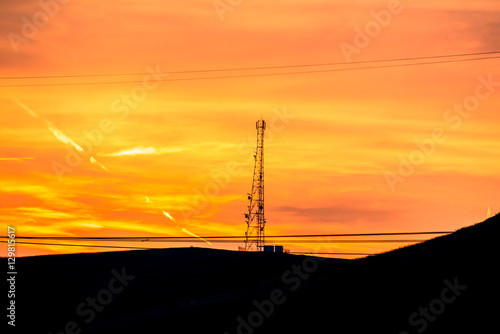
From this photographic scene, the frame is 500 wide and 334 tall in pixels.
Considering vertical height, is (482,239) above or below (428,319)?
above

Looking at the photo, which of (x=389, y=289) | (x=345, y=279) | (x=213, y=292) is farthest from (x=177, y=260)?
(x=389, y=289)

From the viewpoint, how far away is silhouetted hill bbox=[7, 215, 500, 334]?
41656 millimetres

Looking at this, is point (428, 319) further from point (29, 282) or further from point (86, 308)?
point (29, 282)

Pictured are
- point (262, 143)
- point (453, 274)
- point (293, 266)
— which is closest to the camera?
point (453, 274)

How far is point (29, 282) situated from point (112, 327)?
84.9ft

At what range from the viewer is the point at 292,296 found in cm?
4972

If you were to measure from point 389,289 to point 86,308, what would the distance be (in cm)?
2582

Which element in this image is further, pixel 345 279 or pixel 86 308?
pixel 86 308

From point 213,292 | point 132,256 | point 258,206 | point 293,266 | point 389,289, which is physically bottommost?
point 389,289

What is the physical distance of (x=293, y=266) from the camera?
7162 cm

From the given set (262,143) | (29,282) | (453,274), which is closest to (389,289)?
(453,274)

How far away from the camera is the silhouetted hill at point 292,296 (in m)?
41.7

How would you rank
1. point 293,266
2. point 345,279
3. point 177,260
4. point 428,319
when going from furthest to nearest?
point 177,260
point 293,266
point 345,279
point 428,319

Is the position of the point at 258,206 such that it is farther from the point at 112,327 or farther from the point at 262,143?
the point at 112,327
